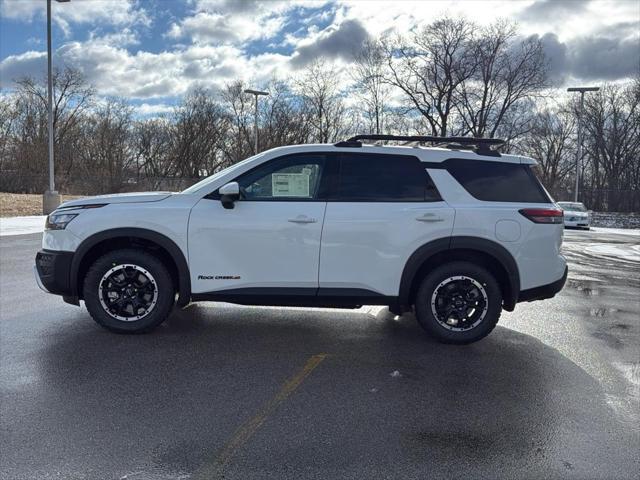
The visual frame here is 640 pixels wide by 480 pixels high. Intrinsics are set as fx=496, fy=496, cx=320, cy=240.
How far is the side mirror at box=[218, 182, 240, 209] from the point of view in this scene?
15.4ft

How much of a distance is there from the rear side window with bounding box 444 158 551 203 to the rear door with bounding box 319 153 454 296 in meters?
0.35

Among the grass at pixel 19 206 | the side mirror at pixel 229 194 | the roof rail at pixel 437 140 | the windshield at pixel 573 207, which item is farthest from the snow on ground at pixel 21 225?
the windshield at pixel 573 207

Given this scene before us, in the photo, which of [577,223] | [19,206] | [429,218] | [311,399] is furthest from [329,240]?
[19,206]

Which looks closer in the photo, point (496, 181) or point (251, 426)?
point (251, 426)

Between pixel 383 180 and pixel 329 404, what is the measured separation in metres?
2.31

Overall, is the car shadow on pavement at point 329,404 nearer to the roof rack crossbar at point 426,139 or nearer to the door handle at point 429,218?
the door handle at point 429,218

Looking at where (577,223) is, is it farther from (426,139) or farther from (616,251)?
(426,139)

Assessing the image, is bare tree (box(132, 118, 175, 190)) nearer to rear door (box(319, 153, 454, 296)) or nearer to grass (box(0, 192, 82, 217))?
grass (box(0, 192, 82, 217))

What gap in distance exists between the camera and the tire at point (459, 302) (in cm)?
486

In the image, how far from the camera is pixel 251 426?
3.21 m

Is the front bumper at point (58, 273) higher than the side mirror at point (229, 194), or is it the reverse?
the side mirror at point (229, 194)

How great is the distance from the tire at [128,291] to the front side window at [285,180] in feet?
3.83

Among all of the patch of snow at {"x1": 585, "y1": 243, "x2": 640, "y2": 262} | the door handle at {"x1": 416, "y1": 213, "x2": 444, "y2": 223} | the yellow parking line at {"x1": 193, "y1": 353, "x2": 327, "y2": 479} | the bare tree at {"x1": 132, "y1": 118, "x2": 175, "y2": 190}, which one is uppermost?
the bare tree at {"x1": 132, "y1": 118, "x2": 175, "y2": 190}

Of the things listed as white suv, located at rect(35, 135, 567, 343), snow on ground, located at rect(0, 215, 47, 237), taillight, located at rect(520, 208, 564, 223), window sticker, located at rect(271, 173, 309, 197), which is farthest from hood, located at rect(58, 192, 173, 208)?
snow on ground, located at rect(0, 215, 47, 237)
